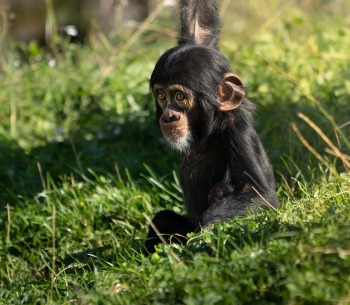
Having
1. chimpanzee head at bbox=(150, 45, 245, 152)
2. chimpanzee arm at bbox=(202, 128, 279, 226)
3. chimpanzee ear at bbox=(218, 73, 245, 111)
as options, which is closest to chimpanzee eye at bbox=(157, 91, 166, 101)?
chimpanzee head at bbox=(150, 45, 245, 152)

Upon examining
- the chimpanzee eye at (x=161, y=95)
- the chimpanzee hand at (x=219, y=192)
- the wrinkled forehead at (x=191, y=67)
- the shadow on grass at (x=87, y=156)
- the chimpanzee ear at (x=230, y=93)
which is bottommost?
the shadow on grass at (x=87, y=156)

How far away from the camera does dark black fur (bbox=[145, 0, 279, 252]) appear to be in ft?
22.0

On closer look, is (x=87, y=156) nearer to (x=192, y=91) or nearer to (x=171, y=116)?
(x=171, y=116)

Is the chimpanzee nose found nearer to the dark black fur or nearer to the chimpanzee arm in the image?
the dark black fur

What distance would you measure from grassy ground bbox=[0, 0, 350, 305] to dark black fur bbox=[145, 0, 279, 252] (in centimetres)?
41

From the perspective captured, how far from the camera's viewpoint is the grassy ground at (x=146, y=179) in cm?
485

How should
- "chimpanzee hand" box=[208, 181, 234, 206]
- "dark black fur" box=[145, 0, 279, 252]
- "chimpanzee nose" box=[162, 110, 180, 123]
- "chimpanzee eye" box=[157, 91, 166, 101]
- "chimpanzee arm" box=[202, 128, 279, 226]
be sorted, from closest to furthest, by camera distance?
1. "chimpanzee arm" box=[202, 128, 279, 226]
2. "dark black fur" box=[145, 0, 279, 252]
3. "chimpanzee hand" box=[208, 181, 234, 206]
4. "chimpanzee nose" box=[162, 110, 180, 123]
5. "chimpanzee eye" box=[157, 91, 166, 101]

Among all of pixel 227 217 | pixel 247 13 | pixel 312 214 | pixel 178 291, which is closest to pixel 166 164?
pixel 227 217

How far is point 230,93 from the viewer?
698 centimetres

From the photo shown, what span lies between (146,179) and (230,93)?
2.10 metres

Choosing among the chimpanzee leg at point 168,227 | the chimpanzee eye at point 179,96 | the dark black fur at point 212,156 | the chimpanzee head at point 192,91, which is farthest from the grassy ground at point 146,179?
the chimpanzee eye at point 179,96

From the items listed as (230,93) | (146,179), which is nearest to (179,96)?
(230,93)

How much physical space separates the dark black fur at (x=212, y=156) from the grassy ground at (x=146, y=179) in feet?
1.36

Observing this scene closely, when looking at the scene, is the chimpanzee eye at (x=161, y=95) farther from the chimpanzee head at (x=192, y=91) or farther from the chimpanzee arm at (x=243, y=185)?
the chimpanzee arm at (x=243, y=185)
